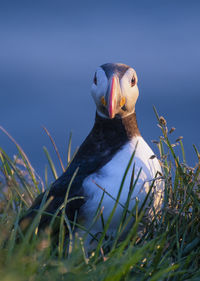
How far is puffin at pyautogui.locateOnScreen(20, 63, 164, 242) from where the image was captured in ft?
11.0

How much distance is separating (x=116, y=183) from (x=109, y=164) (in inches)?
7.4

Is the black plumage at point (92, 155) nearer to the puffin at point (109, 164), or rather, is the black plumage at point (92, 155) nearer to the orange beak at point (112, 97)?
the puffin at point (109, 164)

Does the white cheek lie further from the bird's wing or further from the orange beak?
the bird's wing

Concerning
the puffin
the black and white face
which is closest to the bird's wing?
the puffin

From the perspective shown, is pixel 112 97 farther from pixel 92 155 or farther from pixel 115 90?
pixel 92 155

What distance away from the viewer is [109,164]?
349 centimetres

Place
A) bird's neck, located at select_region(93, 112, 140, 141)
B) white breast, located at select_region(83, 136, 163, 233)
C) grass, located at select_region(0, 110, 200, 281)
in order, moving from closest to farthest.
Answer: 1. grass, located at select_region(0, 110, 200, 281)
2. white breast, located at select_region(83, 136, 163, 233)
3. bird's neck, located at select_region(93, 112, 140, 141)

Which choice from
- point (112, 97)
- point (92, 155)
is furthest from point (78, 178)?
point (112, 97)

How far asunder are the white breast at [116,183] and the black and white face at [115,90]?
300mm

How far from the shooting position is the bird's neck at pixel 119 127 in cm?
369

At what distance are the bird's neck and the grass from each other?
35 cm

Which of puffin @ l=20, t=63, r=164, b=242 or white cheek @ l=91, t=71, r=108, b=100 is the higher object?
white cheek @ l=91, t=71, r=108, b=100

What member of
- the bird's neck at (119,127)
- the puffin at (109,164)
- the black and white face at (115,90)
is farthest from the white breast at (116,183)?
the black and white face at (115,90)

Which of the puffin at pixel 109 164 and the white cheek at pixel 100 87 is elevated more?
the white cheek at pixel 100 87
